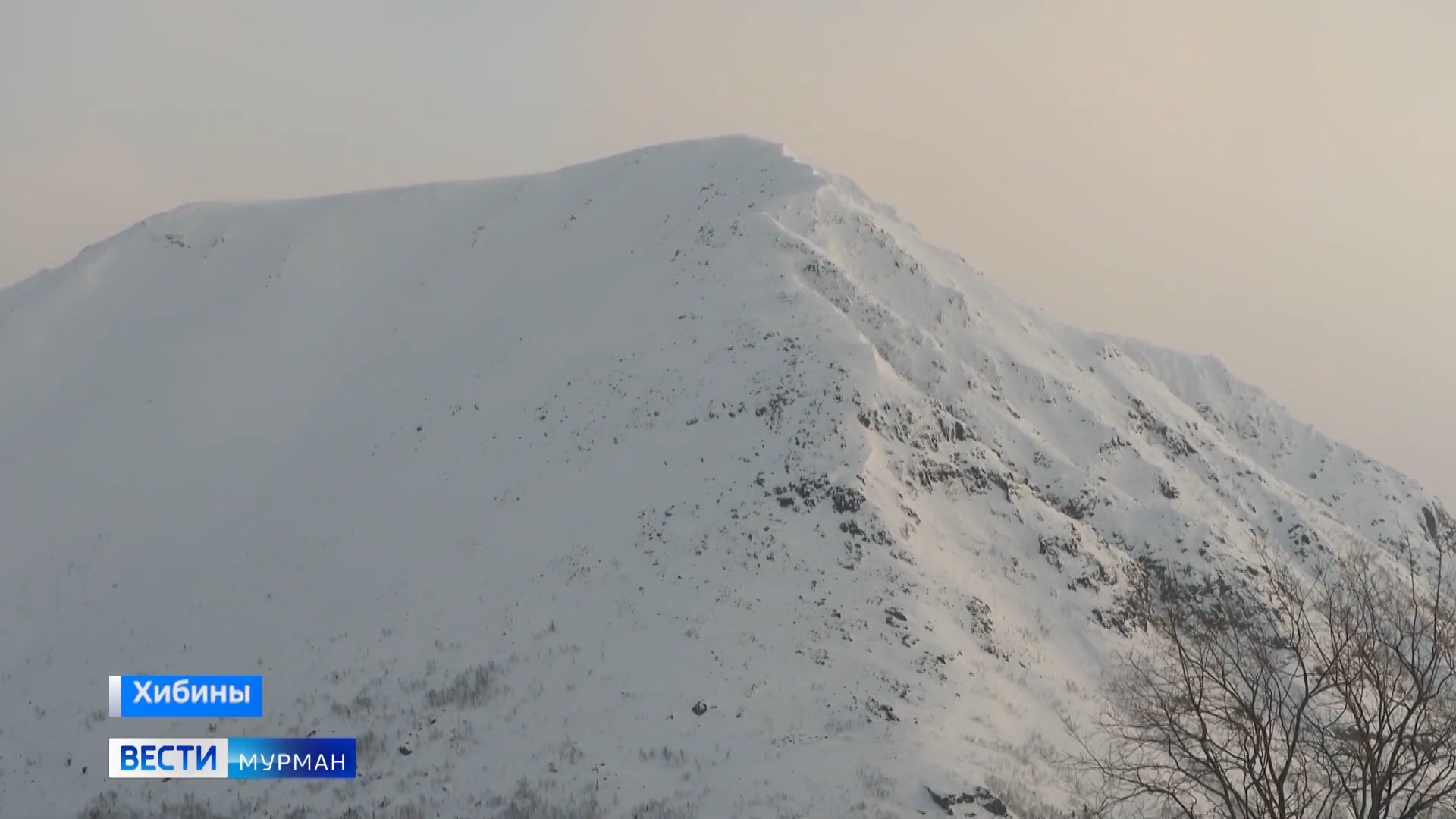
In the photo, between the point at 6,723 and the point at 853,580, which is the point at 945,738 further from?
the point at 6,723

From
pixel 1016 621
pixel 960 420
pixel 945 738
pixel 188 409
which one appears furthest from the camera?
pixel 188 409

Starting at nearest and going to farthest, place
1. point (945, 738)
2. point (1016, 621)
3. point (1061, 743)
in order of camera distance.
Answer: point (945, 738) → point (1061, 743) → point (1016, 621)

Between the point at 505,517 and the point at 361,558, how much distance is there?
19.2 feet

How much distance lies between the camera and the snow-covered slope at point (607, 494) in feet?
90.3

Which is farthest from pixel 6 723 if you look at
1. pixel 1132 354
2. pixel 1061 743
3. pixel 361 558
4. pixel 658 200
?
pixel 1132 354

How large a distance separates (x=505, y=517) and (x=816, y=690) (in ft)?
54.0

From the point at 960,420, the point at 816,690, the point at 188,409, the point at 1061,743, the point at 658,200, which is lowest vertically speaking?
the point at 1061,743

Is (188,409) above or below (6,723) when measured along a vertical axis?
above

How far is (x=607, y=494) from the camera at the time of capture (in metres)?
39.2

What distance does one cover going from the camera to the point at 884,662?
29953 millimetres

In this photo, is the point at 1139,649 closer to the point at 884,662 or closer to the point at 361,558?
the point at 884,662

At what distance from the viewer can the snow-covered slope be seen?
90.3 ft

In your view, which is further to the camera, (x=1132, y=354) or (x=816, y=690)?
(x=1132, y=354)

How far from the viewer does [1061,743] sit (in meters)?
29.5
